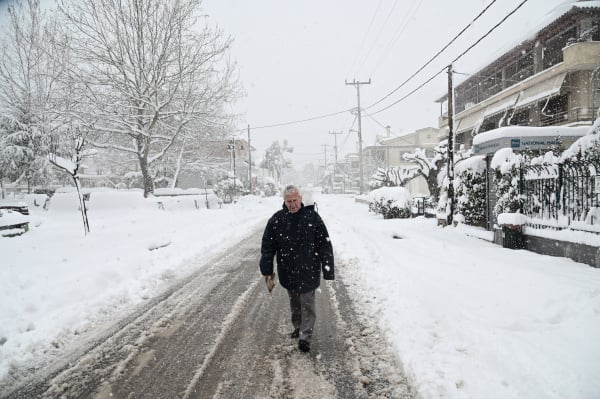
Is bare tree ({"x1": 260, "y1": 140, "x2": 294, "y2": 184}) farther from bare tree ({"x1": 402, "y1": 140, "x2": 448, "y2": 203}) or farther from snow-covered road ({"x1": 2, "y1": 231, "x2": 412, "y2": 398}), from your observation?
snow-covered road ({"x1": 2, "y1": 231, "x2": 412, "y2": 398})

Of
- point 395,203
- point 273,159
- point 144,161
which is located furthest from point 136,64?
point 273,159

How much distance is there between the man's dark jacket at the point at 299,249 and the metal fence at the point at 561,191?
5699 mm

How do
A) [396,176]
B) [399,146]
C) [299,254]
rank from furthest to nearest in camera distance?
[399,146]
[396,176]
[299,254]

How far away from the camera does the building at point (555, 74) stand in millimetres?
17812

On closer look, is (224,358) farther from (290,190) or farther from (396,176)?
(396,176)

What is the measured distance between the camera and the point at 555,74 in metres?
19.5

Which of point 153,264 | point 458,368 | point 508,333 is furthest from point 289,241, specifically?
point 153,264

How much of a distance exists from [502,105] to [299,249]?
1054 inches

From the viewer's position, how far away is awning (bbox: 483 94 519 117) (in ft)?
77.8

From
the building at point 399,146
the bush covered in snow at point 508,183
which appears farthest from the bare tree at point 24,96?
the building at point 399,146

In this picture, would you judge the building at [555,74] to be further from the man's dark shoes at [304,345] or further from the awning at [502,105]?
the man's dark shoes at [304,345]

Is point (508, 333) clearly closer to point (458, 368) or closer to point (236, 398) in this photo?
point (458, 368)

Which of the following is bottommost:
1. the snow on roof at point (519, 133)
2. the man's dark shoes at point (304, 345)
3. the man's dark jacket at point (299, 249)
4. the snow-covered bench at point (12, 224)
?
the man's dark shoes at point (304, 345)

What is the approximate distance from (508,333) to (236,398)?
9.82ft
